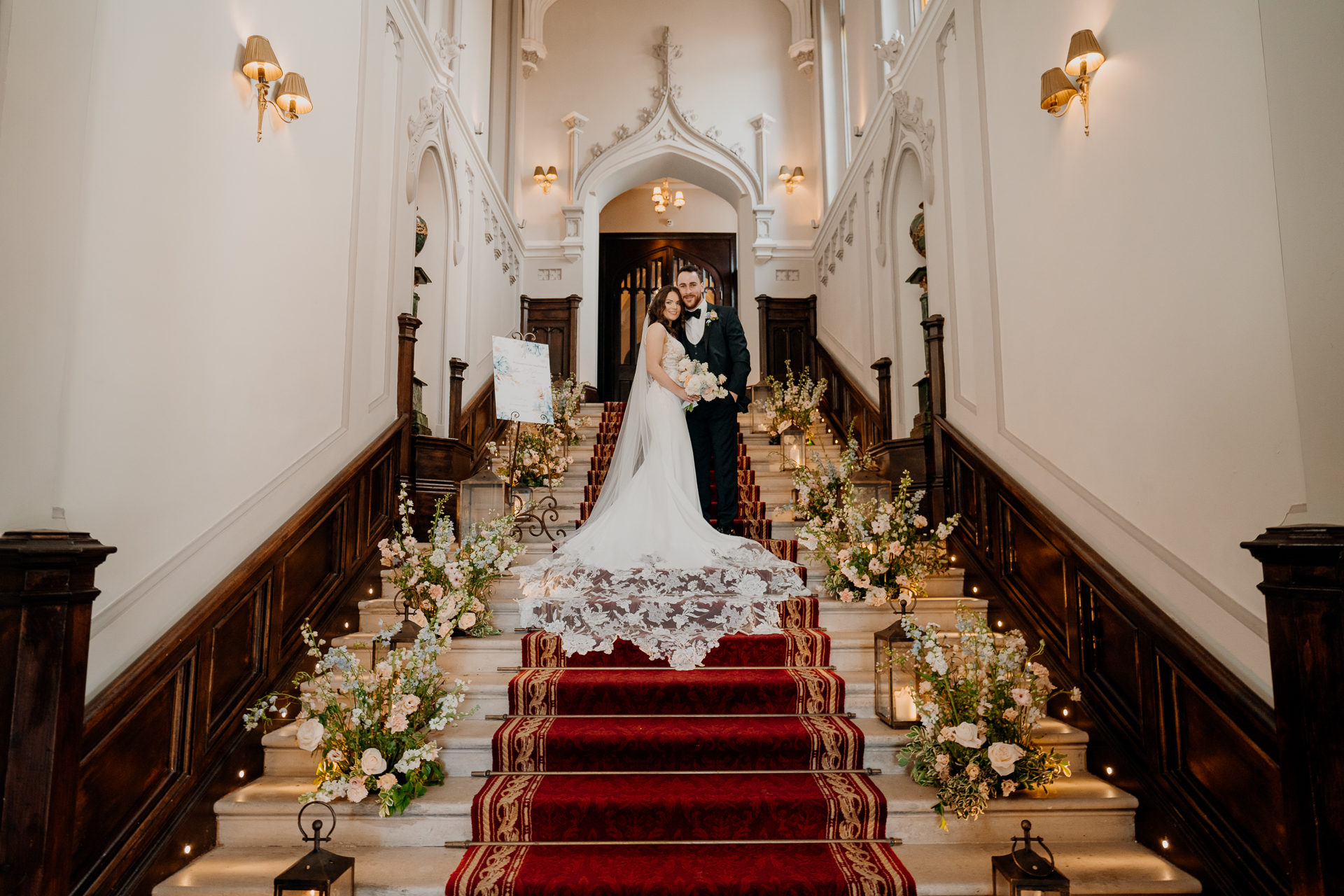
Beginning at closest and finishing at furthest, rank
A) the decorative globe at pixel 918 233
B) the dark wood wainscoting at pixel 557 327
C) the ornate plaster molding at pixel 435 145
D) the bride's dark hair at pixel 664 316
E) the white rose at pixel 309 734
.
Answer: the white rose at pixel 309 734 < the bride's dark hair at pixel 664 316 < the ornate plaster molding at pixel 435 145 < the decorative globe at pixel 918 233 < the dark wood wainscoting at pixel 557 327

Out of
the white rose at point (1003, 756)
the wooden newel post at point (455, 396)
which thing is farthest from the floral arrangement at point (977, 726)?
the wooden newel post at point (455, 396)

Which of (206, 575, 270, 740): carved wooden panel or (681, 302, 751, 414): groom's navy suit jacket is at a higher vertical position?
(681, 302, 751, 414): groom's navy suit jacket

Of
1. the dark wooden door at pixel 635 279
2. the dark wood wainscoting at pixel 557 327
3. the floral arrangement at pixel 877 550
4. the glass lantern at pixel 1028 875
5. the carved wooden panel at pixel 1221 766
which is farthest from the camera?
the dark wooden door at pixel 635 279

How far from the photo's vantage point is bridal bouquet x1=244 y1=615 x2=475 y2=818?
2869 millimetres

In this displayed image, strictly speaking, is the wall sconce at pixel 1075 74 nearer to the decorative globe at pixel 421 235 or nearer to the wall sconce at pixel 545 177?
the decorative globe at pixel 421 235

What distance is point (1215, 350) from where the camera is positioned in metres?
2.78

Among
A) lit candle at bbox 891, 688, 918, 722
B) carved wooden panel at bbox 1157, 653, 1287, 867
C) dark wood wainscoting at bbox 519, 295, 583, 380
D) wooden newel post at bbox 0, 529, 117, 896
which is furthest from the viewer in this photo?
dark wood wainscoting at bbox 519, 295, 583, 380

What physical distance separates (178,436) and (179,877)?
1.56m

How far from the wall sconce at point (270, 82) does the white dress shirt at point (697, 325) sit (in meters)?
2.61

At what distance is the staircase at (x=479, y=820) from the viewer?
2.67 metres

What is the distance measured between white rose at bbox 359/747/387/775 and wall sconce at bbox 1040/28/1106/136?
394cm

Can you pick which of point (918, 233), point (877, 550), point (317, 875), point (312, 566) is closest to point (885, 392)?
point (918, 233)

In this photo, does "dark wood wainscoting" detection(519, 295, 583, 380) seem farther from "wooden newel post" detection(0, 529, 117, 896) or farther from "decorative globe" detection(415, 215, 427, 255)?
"wooden newel post" detection(0, 529, 117, 896)

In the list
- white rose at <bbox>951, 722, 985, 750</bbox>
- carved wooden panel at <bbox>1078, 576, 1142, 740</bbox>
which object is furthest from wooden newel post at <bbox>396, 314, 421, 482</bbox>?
carved wooden panel at <bbox>1078, 576, 1142, 740</bbox>
